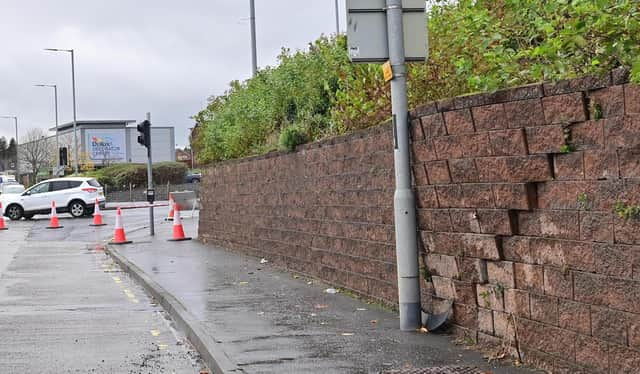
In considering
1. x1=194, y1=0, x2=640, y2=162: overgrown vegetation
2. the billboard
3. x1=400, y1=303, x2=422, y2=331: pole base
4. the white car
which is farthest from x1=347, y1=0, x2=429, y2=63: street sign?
the billboard

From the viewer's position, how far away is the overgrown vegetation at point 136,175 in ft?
209

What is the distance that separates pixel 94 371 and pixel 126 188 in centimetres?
5640

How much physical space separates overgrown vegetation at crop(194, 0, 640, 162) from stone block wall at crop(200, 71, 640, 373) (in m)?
0.35

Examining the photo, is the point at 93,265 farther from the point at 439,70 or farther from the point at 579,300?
the point at 579,300

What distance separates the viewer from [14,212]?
1427 inches

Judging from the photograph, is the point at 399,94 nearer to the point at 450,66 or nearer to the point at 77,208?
the point at 450,66

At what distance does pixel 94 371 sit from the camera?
7.52 metres

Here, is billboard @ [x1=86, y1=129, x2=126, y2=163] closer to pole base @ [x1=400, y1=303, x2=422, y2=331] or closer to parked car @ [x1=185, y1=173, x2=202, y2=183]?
parked car @ [x1=185, y1=173, x2=202, y2=183]

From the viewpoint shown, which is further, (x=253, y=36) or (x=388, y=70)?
(x=253, y=36)

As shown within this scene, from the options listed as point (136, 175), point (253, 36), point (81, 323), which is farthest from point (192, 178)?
point (81, 323)

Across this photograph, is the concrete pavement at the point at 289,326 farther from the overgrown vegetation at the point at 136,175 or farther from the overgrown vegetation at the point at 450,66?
the overgrown vegetation at the point at 136,175

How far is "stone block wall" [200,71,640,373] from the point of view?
5.45 m

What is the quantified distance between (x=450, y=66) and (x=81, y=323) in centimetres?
524

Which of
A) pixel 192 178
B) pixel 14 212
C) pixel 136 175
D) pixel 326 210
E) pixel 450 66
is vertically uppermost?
pixel 136 175
